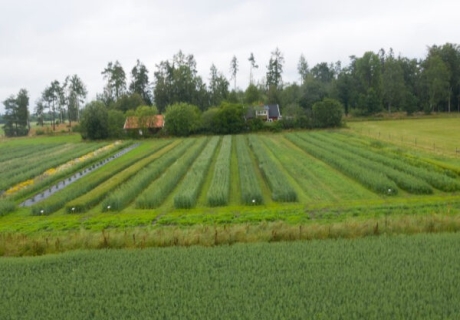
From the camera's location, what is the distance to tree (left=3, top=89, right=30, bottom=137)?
92875 millimetres

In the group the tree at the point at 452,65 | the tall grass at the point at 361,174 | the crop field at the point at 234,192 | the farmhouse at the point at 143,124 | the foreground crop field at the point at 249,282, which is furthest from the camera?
the tree at the point at 452,65

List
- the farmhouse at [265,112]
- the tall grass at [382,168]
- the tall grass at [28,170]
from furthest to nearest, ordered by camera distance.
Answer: the farmhouse at [265,112] < the tall grass at [28,170] < the tall grass at [382,168]

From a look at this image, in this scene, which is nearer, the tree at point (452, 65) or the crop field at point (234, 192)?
the crop field at point (234, 192)

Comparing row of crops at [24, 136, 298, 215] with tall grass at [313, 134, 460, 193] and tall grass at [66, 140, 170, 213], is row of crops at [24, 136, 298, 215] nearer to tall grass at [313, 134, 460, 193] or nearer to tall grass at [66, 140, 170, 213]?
tall grass at [66, 140, 170, 213]

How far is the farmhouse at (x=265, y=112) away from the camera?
74.6m

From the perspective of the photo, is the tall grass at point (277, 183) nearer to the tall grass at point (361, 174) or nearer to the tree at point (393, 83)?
the tall grass at point (361, 174)

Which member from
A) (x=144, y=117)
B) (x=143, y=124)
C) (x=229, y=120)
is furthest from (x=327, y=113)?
(x=143, y=124)

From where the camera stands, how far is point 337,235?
47.6 ft

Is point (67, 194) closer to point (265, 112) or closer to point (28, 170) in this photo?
point (28, 170)

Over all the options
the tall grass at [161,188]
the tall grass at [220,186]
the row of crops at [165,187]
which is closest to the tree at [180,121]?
the row of crops at [165,187]

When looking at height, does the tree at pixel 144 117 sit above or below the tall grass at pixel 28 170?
above

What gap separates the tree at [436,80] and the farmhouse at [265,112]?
103 ft

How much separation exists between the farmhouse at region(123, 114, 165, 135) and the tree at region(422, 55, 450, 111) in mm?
55585

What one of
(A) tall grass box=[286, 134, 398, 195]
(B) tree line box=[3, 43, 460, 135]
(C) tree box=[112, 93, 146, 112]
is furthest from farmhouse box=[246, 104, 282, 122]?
(A) tall grass box=[286, 134, 398, 195]
